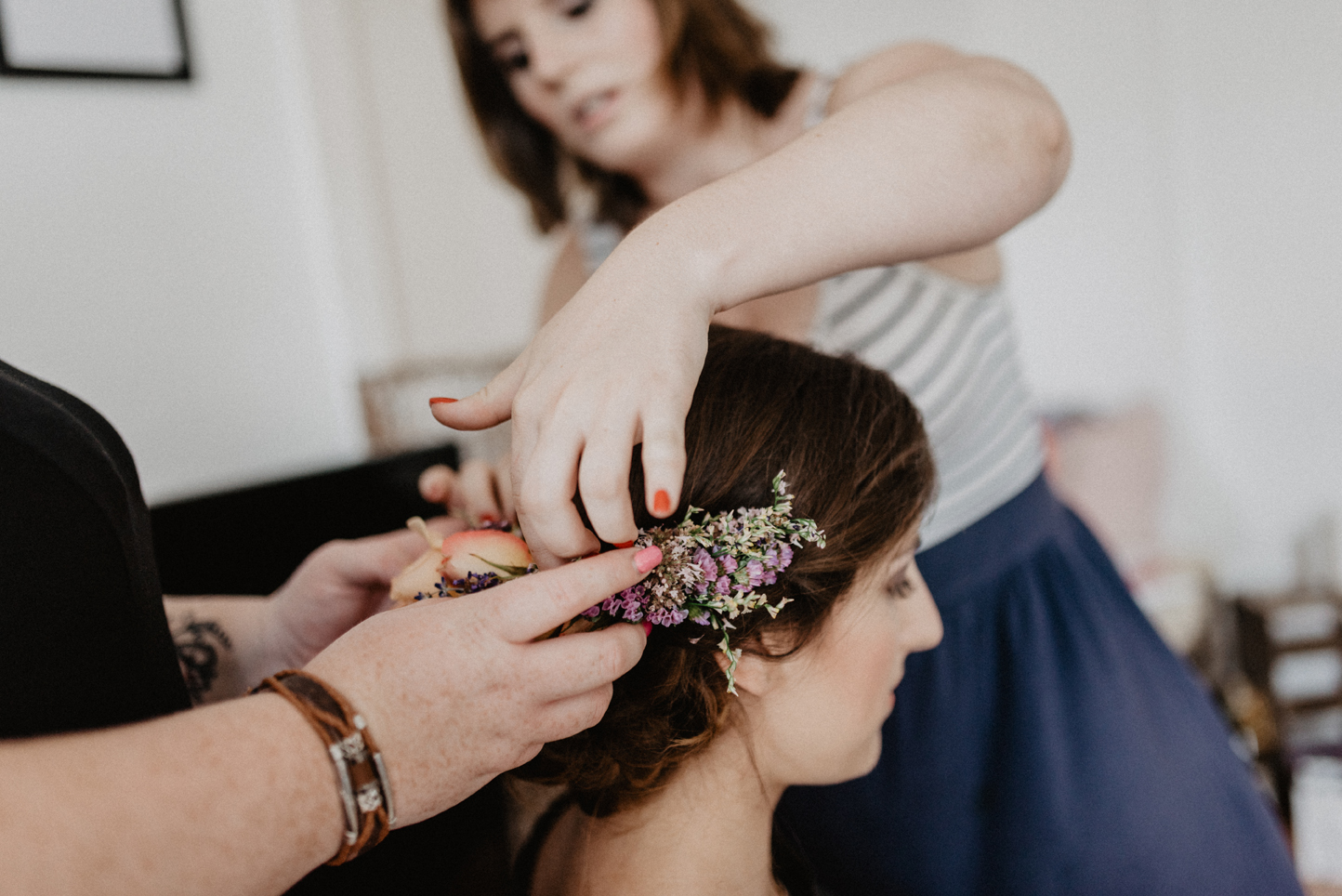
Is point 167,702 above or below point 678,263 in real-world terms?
below

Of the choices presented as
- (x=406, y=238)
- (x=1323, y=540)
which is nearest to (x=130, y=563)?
(x=406, y=238)

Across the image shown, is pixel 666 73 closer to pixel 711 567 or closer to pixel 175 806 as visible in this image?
pixel 711 567

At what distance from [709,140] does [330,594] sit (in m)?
0.85

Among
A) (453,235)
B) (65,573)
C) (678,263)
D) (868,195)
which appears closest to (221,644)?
(65,573)

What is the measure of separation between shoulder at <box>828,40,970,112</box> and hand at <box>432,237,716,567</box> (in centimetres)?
49

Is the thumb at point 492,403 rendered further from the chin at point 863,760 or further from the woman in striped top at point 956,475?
the chin at point 863,760

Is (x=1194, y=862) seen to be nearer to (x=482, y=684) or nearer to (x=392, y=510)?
(x=482, y=684)

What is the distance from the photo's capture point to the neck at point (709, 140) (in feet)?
4.20

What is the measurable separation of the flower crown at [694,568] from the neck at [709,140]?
29.0 inches

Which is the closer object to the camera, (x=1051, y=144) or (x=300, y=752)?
(x=300, y=752)

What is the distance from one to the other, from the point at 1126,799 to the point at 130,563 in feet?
3.60

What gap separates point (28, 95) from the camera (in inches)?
56.7

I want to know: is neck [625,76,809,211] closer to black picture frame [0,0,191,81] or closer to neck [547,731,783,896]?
neck [547,731,783,896]

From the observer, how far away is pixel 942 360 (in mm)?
1133
